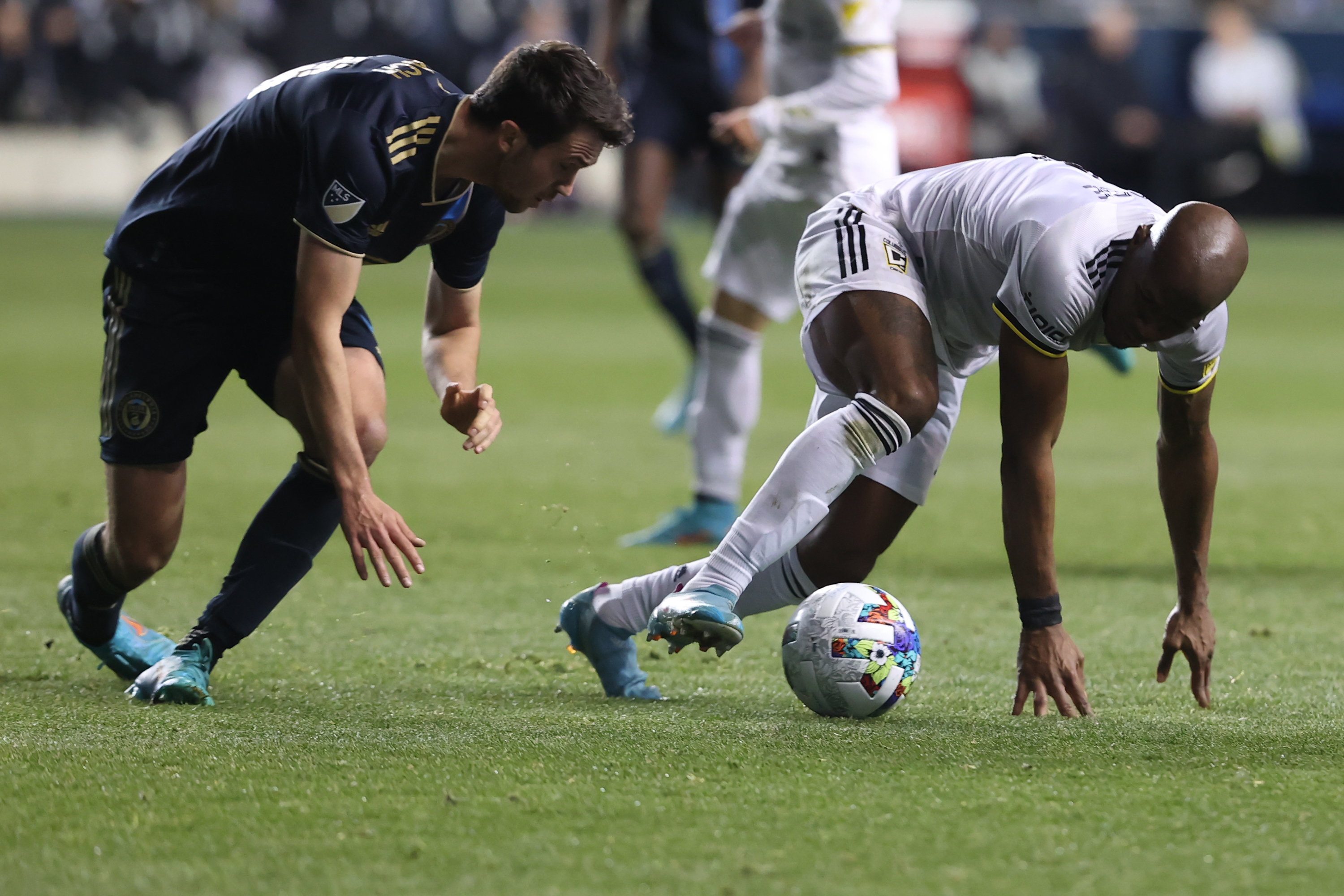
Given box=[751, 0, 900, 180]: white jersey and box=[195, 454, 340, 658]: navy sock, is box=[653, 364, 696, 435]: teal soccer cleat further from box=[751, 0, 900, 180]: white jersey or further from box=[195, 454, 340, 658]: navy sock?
box=[195, 454, 340, 658]: navy sock

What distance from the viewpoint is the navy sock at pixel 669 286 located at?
26.3ft

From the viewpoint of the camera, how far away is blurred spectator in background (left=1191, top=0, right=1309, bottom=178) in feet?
69.7

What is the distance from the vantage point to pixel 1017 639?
4641 millimetres

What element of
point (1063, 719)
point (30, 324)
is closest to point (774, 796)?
point (1063, 719)

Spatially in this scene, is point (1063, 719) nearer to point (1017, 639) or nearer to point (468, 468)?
point (1017, 639)

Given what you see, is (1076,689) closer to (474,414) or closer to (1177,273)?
(1177,273)

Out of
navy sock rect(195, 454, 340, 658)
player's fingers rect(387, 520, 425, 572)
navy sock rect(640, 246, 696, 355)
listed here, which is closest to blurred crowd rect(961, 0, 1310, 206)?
navy sock rect(640, 246, 696, 355)

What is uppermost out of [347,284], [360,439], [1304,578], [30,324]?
[347,284]

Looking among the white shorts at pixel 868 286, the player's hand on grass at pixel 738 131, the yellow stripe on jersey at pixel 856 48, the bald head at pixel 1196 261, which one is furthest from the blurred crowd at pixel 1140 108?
the bald head at pixel 1196 261

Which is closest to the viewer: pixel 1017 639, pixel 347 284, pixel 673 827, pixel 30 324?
pixel 673 827

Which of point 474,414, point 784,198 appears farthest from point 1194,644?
point 784,198

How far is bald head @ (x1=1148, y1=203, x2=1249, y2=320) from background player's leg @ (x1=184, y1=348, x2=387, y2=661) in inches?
64.7

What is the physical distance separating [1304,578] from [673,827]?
3.38 m

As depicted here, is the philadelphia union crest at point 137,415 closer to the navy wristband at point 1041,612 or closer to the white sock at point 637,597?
the white sock at point 637,597
